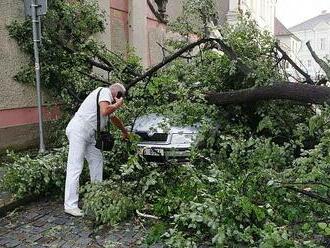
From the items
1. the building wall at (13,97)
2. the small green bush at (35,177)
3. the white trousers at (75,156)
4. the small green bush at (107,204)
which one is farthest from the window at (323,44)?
the small green bush at (107,204)

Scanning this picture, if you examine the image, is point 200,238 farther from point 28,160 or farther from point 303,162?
point 28,160

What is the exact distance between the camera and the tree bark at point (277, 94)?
5129 mm

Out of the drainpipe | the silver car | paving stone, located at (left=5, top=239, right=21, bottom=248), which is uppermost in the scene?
the drainpipe

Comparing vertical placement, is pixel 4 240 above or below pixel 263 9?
below

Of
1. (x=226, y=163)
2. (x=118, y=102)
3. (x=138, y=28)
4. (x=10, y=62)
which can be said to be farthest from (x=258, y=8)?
(x=118, y=102)

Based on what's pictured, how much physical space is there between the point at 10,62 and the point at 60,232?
4861 mm

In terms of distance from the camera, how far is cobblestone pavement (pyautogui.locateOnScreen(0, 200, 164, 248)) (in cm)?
430

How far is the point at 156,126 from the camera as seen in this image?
6336 mm

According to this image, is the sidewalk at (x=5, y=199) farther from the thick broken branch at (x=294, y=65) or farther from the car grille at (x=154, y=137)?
the thick broken branch at (x=294, y=65)

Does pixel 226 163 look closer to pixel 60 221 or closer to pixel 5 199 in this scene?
pixel 60 221

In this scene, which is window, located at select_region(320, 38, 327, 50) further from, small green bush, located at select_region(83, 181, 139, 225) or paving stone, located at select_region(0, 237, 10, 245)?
paving stone, located at select_region(0, 237, 10, 245)

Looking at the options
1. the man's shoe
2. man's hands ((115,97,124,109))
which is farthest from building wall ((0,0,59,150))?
man's hands ((115,97,124,109))

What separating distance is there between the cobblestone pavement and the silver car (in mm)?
1538

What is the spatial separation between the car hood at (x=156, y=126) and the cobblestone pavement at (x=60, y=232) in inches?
62.5
